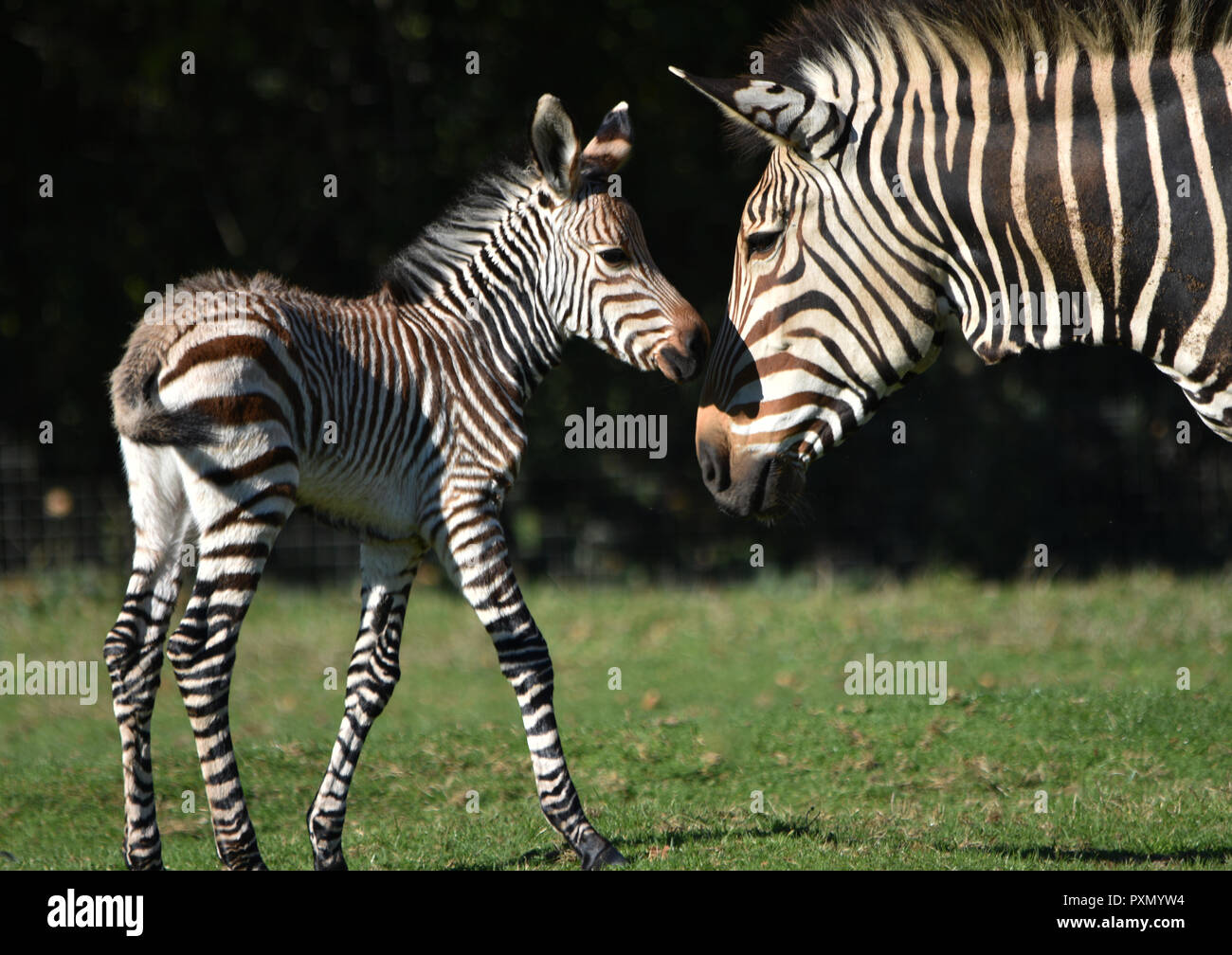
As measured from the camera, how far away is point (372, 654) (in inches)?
213

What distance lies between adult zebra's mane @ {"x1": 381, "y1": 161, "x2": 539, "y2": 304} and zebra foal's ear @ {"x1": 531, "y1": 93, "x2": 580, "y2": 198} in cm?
17

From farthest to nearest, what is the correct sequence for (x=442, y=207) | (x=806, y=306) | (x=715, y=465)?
1. (x=442, y=207)
2. (x=715, y=465)
3. (x=806, y=306)

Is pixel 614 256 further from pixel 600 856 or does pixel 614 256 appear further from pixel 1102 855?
pixel 1102 855

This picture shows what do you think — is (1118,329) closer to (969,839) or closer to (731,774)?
(969,839)

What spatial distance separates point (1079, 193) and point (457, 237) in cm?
316

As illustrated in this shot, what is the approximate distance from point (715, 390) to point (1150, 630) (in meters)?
7.48

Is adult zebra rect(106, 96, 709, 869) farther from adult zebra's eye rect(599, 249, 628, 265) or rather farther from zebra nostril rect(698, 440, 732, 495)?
zebra nostril rect(698, 440, 732, 495)

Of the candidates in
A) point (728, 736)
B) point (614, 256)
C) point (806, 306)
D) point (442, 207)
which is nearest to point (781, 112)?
point (806, 306)

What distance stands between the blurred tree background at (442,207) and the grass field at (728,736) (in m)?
1.06

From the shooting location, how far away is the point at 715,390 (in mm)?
3783

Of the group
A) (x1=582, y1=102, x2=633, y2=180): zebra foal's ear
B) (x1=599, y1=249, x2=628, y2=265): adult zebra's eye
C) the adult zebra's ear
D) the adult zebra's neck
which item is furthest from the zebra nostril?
(x1=582, y1=102, x2=633, y2=180): zebra foal's ear

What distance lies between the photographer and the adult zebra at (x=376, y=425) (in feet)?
15.4

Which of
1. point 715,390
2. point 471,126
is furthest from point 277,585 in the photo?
point 715,390

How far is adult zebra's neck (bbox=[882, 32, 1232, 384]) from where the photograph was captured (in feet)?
10.9
